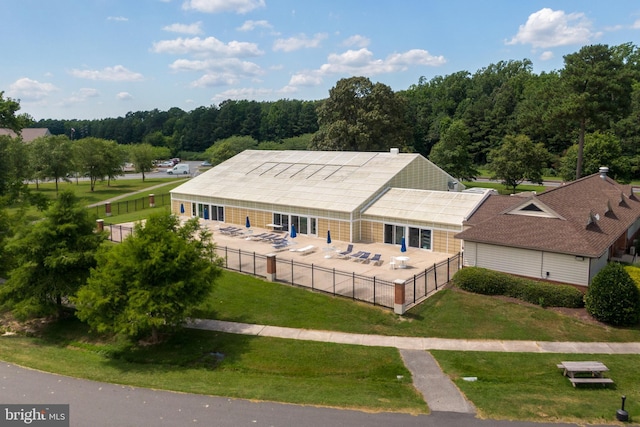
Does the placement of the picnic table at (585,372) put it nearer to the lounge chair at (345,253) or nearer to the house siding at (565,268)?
the house siding at (565,268)

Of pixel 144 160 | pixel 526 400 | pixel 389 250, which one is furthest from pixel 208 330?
pixel 144 160

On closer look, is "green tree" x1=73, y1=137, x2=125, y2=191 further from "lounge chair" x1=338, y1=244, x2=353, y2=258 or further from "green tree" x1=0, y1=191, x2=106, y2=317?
"lounge chair" x1=338, y1=244, x2=353, y2=258

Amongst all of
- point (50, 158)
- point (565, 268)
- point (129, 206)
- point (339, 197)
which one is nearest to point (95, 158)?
point (50, 158)

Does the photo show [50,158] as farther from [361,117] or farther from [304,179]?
[361,117]

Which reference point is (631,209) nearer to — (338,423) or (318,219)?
(318,219)

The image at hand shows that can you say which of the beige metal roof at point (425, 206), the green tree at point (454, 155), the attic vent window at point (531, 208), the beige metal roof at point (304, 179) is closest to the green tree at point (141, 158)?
the beige metal roof at point (304, 179)
